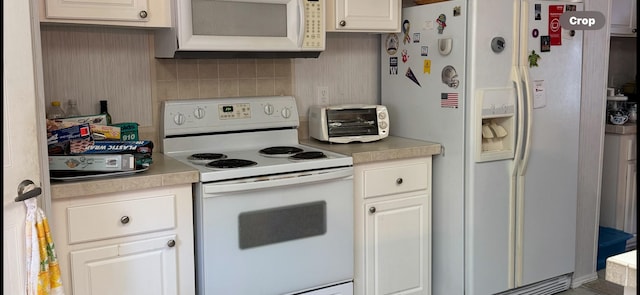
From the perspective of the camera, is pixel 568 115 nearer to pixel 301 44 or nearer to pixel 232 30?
pixel 301 44

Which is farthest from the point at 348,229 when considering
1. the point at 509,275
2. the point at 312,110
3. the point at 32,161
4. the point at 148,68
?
the point at 32,161

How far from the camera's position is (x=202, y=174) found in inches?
93.1

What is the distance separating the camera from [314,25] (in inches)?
113

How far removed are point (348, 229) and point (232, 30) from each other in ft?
3.28

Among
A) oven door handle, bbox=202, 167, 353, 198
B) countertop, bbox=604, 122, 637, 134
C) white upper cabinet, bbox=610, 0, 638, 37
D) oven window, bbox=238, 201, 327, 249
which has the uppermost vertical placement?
white upper cabinet, bbox=610, 0, 638, 37

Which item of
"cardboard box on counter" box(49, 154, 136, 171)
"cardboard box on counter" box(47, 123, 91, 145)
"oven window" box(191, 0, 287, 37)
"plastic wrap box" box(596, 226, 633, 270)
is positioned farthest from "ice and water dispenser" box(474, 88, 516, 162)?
"cardboard box on counter" box(47, 123, 91, 145)

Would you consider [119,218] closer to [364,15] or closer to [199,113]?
[199,113]

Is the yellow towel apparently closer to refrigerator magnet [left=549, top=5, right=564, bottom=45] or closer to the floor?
refrigerator magnet [left=549, top=5, right=564, bottom=45]

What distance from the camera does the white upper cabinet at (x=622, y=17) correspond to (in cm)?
408

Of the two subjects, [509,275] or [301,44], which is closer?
[301,44]

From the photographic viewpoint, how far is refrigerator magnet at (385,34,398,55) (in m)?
3.27

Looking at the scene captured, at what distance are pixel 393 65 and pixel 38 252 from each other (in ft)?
6.65

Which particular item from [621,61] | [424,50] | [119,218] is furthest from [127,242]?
[621,61]

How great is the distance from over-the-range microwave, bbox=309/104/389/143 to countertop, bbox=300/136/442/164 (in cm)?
3
